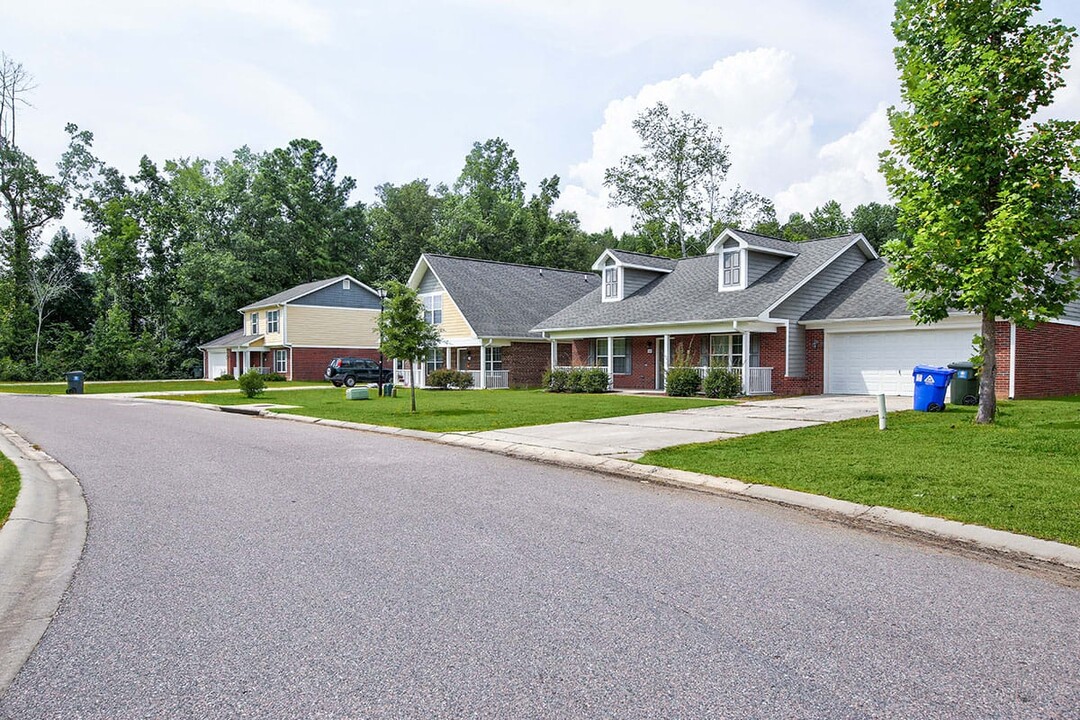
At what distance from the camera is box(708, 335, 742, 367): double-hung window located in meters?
26.5

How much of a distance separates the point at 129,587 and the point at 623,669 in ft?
11.4

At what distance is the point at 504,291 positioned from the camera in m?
37.5

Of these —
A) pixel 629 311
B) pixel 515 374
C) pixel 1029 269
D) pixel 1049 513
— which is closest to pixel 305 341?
pixel 515 374

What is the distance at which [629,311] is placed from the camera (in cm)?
2989

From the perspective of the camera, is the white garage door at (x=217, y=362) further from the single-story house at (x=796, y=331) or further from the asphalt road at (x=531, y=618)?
the asphalt road at (x=531, y=618)

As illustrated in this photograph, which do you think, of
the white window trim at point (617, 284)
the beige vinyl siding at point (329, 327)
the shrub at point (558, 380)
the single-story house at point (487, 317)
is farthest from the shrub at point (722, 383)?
the beige vinyl siding at point (329, 327)

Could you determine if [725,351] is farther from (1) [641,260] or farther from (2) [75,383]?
(2) [75,383]

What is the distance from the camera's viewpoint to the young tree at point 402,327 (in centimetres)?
1948

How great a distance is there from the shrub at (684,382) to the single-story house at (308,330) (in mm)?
28001

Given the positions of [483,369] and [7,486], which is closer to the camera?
[7,486]

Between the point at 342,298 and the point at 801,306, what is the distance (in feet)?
111

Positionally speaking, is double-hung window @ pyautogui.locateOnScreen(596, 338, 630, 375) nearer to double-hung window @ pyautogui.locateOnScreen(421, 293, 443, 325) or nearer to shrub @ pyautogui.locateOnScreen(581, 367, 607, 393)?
shrub @ pyautogui.locateOnScreen(581, 367, 607, 393)

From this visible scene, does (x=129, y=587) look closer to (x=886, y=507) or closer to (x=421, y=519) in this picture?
(x=421, y=519)

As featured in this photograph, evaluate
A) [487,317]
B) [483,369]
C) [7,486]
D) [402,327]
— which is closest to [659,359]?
[483,369]
